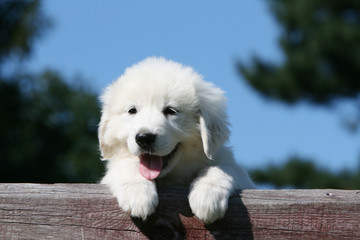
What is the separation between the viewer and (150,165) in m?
4.62

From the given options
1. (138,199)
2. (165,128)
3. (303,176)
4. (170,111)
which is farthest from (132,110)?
(303,176)

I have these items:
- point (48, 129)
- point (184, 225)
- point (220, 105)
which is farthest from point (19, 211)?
point (48, 129)

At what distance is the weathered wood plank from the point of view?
372cm

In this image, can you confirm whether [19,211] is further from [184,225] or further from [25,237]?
[184,225]

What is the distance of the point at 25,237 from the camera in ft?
12.2

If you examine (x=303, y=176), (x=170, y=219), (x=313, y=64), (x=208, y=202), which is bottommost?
(x=170, y=219)

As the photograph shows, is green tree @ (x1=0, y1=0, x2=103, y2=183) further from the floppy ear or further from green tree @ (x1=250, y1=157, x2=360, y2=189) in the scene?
the floppy ear

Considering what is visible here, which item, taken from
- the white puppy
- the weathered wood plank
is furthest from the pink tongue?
the weathered wood plank

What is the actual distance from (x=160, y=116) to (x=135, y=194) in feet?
3.47

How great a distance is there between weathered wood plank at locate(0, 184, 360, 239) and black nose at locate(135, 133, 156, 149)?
2.56ft

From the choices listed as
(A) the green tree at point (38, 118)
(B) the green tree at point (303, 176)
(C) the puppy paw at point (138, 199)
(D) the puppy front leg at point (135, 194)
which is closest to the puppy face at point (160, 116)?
(D) the puppy front leg at point (135, 194)

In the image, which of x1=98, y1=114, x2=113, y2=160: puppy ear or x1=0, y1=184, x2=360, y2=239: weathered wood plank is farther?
x1=98, y1=114, x2=113, y2=160: puppy ear

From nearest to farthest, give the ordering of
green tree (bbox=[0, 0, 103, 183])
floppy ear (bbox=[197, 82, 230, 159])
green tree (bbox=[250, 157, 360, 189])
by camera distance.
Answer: floppy ear (bbox=[197, 82, 230, 159]) < green tree (bbox=[250, 157, 360, 189]) < green tree (bbox=[0, 0, 103, 183])

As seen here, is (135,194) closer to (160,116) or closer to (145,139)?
(145,139)
